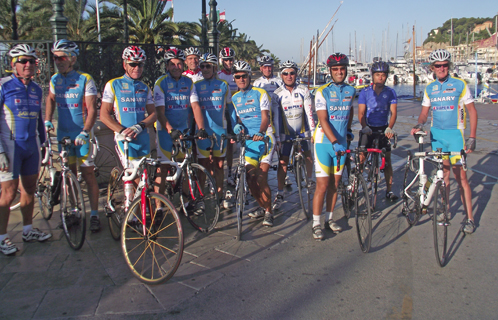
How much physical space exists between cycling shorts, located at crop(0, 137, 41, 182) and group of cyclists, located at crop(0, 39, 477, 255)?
11 mm

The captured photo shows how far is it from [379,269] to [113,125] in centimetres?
351

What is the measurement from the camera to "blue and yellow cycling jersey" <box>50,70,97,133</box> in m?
5.29

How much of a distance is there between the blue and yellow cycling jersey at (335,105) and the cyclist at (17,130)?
3.47 meters

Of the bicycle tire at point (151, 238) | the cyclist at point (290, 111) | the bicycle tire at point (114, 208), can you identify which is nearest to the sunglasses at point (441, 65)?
the cyclist at point (290, 111)

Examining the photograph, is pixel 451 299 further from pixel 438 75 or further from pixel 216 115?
pixel 216 115

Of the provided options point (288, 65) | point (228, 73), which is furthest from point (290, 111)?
point (228, 73)

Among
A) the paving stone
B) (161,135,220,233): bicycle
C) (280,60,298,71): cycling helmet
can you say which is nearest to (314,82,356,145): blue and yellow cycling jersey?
(280,60,298,71): cycling helmet

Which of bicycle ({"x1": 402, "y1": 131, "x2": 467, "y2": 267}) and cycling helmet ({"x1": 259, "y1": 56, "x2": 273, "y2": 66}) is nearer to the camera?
bicycle ({"x1": 402, "y1": 131, "x2": 467, "y2": 267})

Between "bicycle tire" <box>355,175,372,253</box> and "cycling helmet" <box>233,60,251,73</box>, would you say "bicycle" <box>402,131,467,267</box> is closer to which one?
"bicycle tire" <box>355,175,372,253</box>

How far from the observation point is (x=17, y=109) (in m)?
4.72

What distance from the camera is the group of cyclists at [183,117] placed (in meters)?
4.78

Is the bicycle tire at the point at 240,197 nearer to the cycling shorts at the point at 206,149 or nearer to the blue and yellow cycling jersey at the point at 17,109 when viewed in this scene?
the cycling shorts at the point at 206,149

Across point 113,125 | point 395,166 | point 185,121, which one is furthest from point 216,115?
point 395,166

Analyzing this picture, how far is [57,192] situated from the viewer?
207 inches
